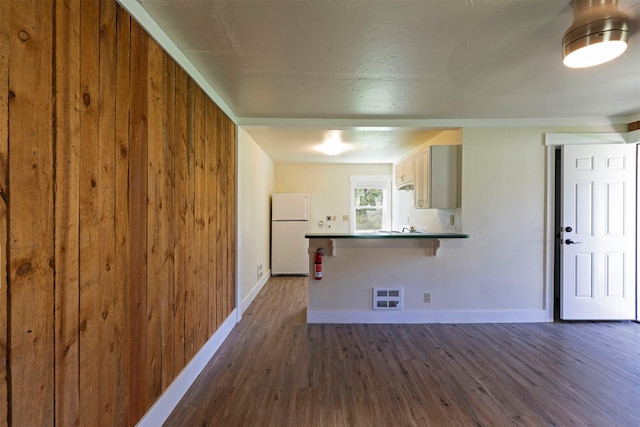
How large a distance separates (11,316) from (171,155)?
110 centimetres

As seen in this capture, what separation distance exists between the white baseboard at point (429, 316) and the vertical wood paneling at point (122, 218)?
77.5 inches

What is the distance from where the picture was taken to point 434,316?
3064 mm

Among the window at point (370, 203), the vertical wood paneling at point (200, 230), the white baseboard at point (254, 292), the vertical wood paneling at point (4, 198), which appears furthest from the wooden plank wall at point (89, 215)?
the window at point (370, 203)

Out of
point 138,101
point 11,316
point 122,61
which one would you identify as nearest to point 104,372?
point 11,316

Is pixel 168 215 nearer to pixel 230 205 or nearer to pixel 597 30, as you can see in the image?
pixel 230 205

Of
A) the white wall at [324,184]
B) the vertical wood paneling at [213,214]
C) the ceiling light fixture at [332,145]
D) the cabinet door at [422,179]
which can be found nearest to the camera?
the vertical wood paneling at [213,214]

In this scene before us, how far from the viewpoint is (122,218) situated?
1.27 meters

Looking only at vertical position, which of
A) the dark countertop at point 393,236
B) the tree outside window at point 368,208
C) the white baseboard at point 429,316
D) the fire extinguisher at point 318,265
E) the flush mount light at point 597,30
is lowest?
the white baseboard at point 429,316

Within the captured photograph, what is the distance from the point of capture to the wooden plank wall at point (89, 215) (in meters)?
0.82

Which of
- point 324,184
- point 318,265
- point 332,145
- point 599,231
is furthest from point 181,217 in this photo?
point 599,231

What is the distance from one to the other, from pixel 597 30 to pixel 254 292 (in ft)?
13.0

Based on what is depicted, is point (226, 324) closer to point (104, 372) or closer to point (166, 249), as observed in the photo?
point (166, 249)

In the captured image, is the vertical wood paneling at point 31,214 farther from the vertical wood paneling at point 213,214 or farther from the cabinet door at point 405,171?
the cabinet door at point 405,171

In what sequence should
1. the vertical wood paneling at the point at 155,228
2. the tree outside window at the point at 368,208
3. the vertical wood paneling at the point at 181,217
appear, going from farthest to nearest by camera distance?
the tree outside window at the point at 368,208, the vertical wood paneling at the point at 181,217, the vertical wood paneling at the point at 155,228
